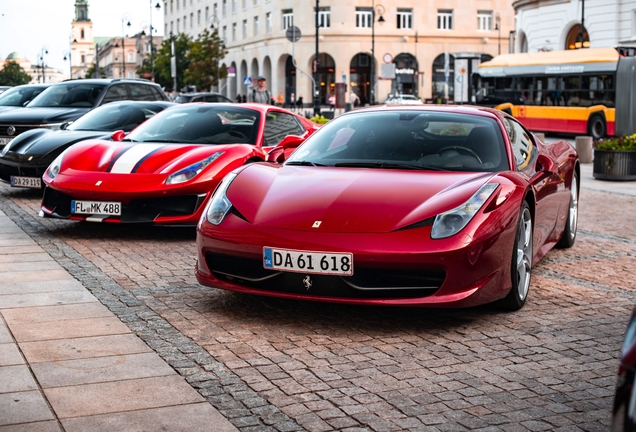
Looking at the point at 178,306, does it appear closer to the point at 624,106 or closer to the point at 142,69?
the point at 624,106

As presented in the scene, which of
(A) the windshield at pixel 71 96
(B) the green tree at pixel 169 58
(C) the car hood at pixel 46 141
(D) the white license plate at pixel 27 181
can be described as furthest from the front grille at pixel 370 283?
(B) the green tree at pixel 169 58

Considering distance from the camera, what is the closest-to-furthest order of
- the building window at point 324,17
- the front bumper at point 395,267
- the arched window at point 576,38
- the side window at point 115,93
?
the front bumper at point 395,267, the side window at point 115,93, the arched window at point 576,38, the building window at point 324,17

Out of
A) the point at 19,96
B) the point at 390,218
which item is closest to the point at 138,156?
the point at 390,218

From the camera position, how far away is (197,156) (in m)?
8.41

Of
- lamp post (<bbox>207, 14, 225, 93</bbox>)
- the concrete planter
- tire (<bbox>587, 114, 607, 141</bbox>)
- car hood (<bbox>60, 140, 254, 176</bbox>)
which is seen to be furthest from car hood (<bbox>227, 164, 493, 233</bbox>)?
lamp post (<bbox>207, 14, 225, 93</bbox>)

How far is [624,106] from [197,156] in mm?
16893

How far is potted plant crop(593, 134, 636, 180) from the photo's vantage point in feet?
52.3

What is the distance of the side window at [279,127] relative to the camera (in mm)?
9477

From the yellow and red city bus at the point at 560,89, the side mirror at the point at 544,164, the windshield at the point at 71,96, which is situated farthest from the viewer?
the yellow and red city bus at the point at 560,89

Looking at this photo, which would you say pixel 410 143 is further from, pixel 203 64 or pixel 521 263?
pixel 203 64

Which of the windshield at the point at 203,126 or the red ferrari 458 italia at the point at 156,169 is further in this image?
the windshield at the point at 203,126

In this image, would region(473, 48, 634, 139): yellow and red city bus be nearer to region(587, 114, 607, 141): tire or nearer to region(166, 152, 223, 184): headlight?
region(587, 114, 607, 141): tire

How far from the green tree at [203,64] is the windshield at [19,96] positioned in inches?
2308

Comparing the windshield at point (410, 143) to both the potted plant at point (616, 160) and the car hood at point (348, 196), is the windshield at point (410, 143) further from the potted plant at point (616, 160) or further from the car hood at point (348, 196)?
the potted plant at point (616, 160)
